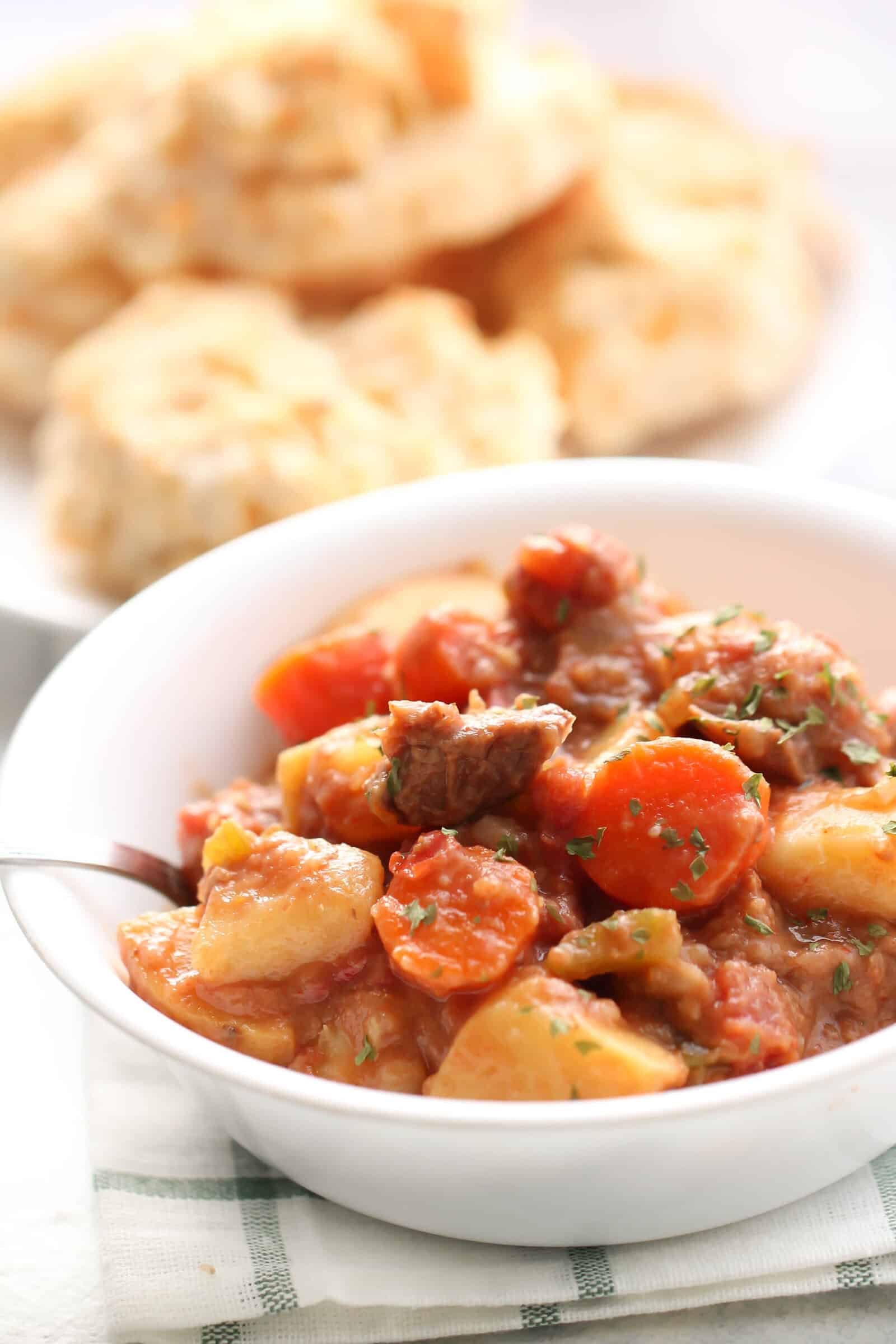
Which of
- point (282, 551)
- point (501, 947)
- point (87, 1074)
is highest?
point (501, 947)

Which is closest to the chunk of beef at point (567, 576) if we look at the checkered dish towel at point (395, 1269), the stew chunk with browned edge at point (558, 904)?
the stew chunk with browned edge at point (558, 904)

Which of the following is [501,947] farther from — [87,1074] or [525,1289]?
[87,1074]

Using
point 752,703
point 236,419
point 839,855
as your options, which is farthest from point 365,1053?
point 236,419

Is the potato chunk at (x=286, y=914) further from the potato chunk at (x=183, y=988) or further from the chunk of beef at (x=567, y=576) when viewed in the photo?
the chunk of beef at (x=567, y=576)

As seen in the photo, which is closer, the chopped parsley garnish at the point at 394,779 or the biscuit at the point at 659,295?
the chopped parsley garnish at the point at 394,779

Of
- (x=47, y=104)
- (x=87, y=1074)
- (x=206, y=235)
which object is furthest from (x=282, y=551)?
(x=47, y=104)

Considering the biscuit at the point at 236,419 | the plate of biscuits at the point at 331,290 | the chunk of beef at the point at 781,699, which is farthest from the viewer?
the plate of biscuits at the point at 331,290

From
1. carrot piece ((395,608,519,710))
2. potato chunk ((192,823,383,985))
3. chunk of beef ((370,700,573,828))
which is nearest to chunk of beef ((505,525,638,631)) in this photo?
carrot piece ((395,608,519,710))
